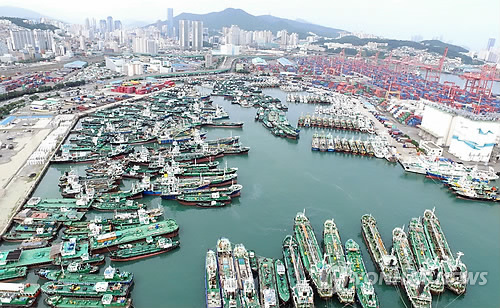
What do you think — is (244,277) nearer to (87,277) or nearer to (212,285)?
(212,285)

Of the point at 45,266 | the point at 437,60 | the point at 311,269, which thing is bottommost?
the point at 45,266

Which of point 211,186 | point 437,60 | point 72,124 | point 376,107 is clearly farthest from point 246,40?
point 211,186

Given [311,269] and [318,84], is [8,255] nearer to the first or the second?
[311,269]

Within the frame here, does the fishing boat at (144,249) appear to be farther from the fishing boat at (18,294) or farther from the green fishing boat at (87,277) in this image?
the fishing boat at (18,294)

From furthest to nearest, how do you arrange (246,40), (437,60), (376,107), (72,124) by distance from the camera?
(246,40), (437,60), (376,107), (72,124)

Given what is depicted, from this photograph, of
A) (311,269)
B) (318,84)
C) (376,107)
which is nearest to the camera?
(311,269)
